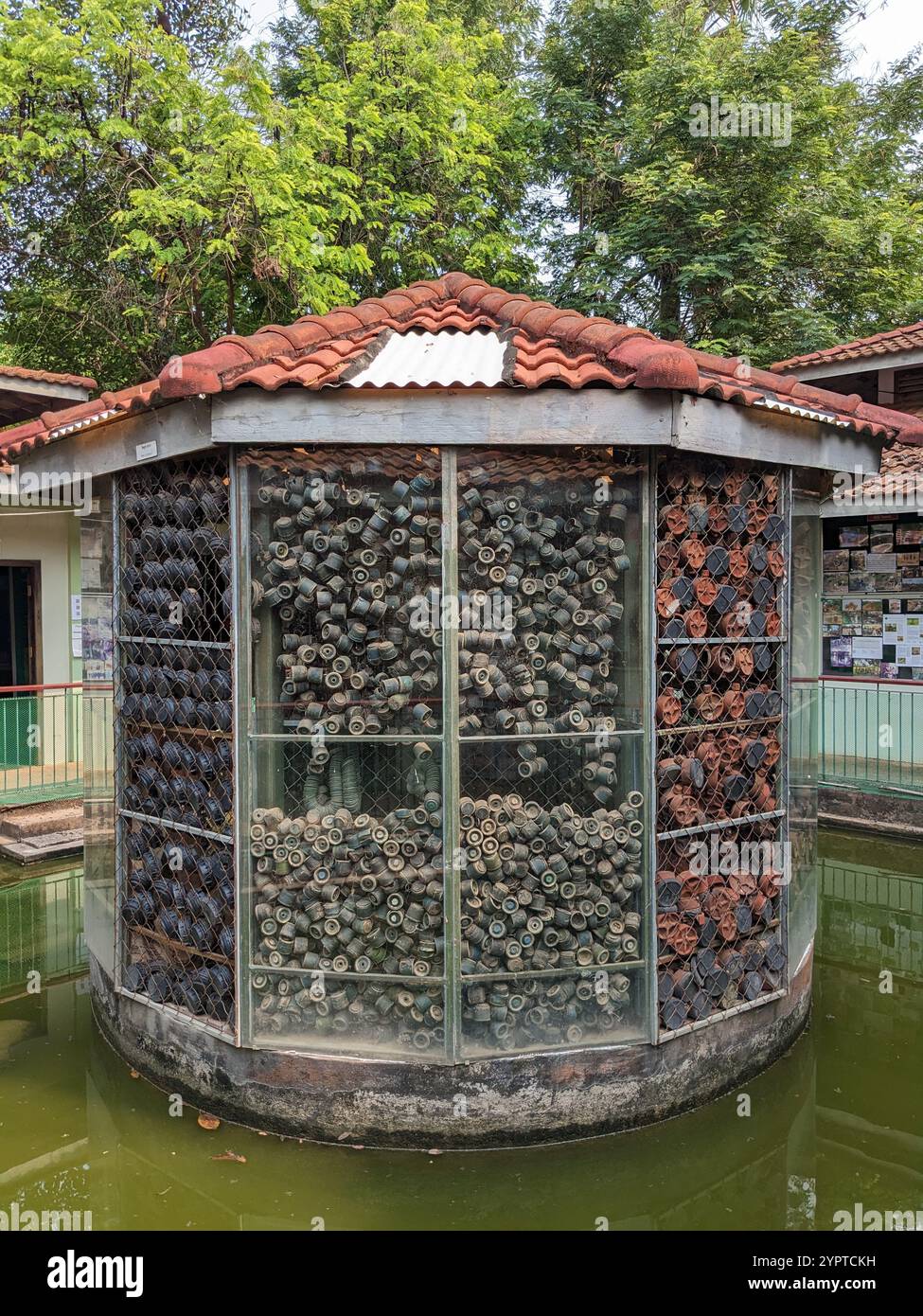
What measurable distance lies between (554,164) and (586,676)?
16.9 metres

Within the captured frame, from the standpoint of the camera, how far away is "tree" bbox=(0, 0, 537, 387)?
12.7 metres

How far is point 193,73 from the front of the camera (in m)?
16.3

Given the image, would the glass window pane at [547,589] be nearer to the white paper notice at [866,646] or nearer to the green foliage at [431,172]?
the white paper notice at [866,646]

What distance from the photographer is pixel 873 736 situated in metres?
10.5

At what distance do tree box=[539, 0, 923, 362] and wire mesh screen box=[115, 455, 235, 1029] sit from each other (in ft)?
42.6

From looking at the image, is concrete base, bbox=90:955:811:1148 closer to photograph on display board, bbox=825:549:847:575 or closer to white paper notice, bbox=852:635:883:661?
white paper notice, bbox=852:635:883:661

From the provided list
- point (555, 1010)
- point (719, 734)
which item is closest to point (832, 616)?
point (719, 734)

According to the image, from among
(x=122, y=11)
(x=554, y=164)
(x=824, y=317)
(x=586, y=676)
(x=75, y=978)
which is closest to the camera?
(x=586, y=676)

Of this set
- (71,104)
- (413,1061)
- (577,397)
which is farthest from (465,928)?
(71,104)

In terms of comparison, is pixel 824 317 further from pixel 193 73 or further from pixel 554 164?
pixel 193 73

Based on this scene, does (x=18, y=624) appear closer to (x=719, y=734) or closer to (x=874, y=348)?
(x=719, y=734)

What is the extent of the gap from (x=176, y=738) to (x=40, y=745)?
5606mm

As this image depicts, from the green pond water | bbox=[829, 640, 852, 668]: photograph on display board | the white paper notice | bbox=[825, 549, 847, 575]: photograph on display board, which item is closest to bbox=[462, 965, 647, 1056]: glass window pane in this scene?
the green pond water
